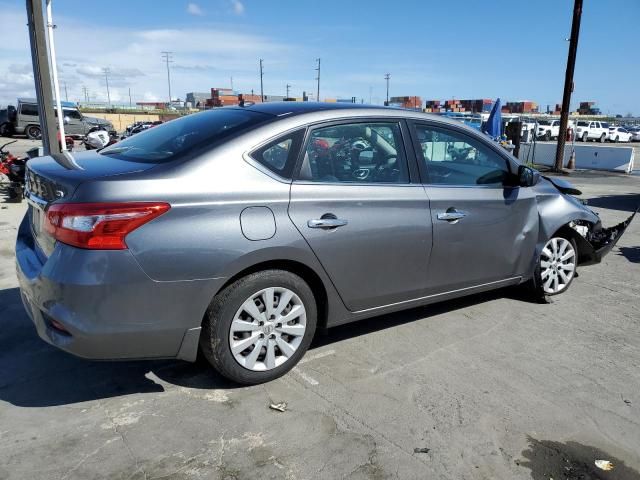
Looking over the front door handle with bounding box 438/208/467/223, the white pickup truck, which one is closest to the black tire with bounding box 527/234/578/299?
the front door handle with bounding box 438/208/467/223

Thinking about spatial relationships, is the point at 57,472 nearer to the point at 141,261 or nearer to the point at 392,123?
the point at 141,261

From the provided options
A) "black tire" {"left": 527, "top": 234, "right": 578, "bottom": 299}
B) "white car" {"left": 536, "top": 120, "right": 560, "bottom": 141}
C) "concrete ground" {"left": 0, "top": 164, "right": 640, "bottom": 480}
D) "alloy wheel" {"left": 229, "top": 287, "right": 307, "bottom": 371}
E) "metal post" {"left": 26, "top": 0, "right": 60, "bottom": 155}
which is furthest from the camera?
"white car" {"left": 536, "top": 120, "right": 560, "bottom": 141}

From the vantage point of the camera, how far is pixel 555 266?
4.81 m

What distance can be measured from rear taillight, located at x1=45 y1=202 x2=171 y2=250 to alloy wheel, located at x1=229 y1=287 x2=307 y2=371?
2.53 ft

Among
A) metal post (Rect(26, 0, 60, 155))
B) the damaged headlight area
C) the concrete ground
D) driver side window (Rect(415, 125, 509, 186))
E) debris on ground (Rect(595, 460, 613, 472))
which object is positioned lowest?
debris on ground (Rect(595, 460, 613, 472))

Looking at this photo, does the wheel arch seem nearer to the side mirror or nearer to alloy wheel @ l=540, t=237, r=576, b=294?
the side mirror

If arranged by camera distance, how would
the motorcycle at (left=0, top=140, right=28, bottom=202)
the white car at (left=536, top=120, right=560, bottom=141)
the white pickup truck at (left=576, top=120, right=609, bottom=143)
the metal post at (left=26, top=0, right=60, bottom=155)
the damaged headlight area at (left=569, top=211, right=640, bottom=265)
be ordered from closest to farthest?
the damaged headlight area at (left=569, top=211, right=640, bottom=265), the metal post at (left=26, top=0, right=60, bottom=155), the motorcycle at (left=0, top=140, right=28, bottom=202), the white car at (left=536, top=120, right=560, bottom=141), the white pickup truck at (left=576, top=120, right=609, bottom=143)

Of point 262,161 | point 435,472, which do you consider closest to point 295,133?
point 262,161

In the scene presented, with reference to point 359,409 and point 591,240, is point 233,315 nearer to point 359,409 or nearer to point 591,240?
point 359,409

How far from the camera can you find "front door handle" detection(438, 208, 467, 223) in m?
3.72

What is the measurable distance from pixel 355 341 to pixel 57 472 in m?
2.13

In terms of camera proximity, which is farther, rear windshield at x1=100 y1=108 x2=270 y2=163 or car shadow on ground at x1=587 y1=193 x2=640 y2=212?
car shadow on ground at x1=587 y1=193 x2=640 y2=212

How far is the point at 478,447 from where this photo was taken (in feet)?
8.89

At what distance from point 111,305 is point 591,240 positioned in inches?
188
